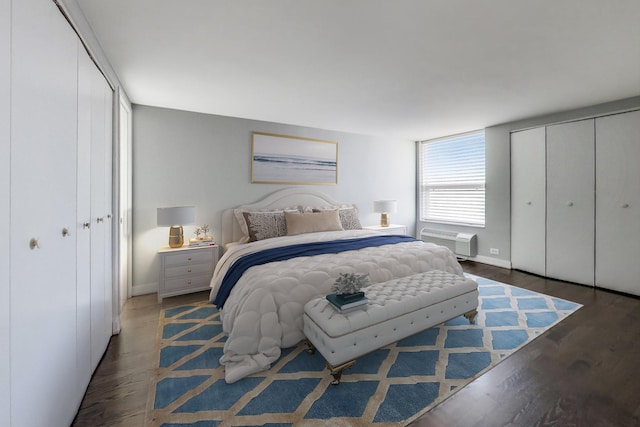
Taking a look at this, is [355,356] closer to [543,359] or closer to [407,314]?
[407,314]

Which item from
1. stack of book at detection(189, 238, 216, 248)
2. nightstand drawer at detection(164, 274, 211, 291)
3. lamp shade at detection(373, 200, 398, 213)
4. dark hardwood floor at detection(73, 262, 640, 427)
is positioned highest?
lamp shade at detection(373, 200, 398, 213)

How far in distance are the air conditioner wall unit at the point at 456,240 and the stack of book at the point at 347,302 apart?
3.55 metres

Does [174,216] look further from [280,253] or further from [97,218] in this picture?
[280,253]

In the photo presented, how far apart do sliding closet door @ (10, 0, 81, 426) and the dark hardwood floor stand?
0.27 m

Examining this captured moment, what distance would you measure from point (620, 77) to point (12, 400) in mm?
4750

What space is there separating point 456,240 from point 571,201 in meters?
1.68

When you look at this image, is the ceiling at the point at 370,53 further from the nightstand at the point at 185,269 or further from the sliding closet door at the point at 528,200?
the nightstand at the point at 185,269

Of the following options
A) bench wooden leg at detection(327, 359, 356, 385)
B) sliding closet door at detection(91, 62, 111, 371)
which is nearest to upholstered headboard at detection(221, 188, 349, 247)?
sliding closet door at detection(91, 62, 111, 371)

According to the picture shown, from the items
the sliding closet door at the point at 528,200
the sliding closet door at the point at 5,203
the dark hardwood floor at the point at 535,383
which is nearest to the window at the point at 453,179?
the sliding closet door at the point at 528,200

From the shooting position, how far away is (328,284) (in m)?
2.22

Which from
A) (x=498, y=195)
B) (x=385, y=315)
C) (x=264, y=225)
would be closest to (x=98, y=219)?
(x=264, y=225)

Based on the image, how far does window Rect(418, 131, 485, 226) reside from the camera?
4.72 m

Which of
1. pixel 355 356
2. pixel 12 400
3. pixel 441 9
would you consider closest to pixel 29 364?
pixel 12 400

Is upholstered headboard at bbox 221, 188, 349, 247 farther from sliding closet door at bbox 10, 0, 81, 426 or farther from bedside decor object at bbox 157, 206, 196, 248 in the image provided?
sliding closet door at bbox 10, 0, 81, 426
